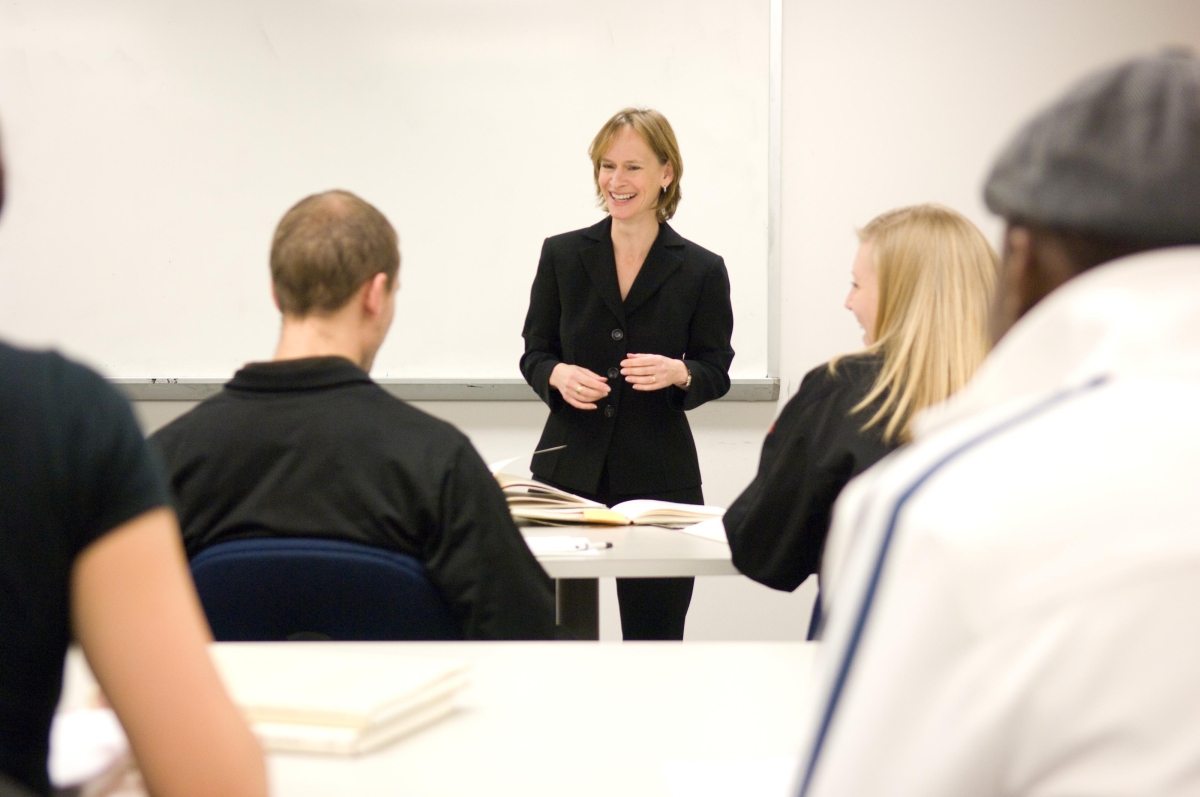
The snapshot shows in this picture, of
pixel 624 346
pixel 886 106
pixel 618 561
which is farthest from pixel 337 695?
pixel 886 106

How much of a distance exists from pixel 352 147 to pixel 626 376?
4.99ft

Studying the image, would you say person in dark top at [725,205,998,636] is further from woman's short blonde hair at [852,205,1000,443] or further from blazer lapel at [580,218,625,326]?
blazer lapel at [580,218,625,326]

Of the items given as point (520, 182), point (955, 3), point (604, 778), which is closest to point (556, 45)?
point (520, 182)

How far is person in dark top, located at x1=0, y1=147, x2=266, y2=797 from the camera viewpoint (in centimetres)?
67

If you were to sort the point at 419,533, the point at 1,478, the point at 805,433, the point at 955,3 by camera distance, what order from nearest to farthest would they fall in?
the point at 1,478, the point at 419,533, the point at 805,433, the point at 955,3

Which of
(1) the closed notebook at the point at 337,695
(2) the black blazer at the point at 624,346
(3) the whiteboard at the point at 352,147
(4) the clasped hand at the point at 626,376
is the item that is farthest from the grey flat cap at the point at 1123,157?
(3) the whiteboard at the point at 352,147

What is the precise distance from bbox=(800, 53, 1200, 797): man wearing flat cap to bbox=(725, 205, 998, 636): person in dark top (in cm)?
135

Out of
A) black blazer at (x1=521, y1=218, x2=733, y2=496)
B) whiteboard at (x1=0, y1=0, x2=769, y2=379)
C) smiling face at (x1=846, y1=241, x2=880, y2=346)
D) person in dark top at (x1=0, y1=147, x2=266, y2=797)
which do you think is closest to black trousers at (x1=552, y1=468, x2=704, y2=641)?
black blazer at (x1=521, y1=218, x2=733, y2=496)

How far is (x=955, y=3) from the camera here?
362 cm

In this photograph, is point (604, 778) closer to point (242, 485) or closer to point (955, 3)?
point (242, 485)

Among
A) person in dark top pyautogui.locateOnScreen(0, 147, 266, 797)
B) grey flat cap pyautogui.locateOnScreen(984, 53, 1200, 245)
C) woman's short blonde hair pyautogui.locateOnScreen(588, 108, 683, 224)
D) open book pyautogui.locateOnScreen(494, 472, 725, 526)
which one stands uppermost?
grey flat cap pyautogui.locateOnScreen(984, 53, 1200, 245)

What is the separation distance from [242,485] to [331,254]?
37cm

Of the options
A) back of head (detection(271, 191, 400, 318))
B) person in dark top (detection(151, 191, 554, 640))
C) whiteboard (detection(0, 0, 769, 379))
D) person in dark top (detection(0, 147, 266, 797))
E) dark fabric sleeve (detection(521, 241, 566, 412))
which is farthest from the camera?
whiteboard (detection(0, 0, 769, 379))

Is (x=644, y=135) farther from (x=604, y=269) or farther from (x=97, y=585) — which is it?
(x=97, y=585)
